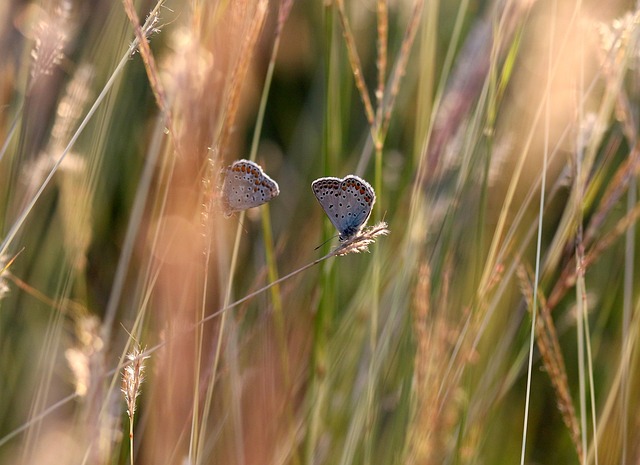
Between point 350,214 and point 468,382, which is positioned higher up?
point 350,214

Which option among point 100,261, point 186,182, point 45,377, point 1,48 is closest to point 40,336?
point 100,261

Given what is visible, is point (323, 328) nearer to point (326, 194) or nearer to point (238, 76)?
point (326, 194)

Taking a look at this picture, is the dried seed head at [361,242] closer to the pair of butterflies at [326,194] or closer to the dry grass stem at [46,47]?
the pair of butterflies at [326,194]

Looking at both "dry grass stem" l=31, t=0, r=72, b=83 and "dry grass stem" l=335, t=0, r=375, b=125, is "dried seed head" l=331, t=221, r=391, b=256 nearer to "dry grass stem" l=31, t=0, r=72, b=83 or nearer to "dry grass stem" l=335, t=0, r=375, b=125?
"dry grass stem" l=335, t=0, r=375, b=125

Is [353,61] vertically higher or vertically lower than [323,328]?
higher

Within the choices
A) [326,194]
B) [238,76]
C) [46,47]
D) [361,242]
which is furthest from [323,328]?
[46,47]

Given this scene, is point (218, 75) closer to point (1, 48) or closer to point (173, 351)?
point (173, 351)

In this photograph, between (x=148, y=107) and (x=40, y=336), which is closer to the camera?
(x=40, y=336)
